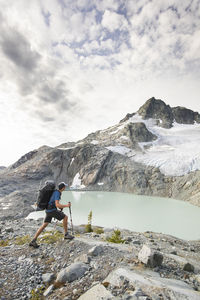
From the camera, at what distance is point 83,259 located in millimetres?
6617

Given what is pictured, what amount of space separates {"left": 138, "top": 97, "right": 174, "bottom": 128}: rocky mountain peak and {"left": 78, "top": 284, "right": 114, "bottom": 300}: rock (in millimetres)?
162553

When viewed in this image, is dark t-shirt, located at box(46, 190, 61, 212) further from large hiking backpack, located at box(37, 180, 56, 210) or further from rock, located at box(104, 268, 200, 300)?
rock, located at box(104, 268, 200, 300)

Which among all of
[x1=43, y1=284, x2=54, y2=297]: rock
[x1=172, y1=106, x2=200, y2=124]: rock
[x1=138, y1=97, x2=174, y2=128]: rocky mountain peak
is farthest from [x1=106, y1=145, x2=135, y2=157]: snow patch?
[x1=172, y1=106, x2=200, y2=124]: rock

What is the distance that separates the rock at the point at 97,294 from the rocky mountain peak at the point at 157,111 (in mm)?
162553

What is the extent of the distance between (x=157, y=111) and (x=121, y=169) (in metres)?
102

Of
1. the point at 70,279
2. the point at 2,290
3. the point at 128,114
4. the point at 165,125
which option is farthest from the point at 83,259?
the point at 128,114

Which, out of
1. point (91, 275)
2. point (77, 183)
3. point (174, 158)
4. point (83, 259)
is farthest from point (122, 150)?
point (91, 275)

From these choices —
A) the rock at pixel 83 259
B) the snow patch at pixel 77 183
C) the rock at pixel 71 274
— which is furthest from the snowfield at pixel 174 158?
the rock at pixel 71 274

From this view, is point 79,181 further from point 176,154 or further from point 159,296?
point 159,296

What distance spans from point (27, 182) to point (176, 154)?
73602mm

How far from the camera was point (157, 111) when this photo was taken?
16388 centimetres

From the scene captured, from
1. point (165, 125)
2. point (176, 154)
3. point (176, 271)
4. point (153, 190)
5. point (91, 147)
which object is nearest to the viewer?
point (176, 271)

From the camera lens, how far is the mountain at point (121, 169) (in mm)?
61062

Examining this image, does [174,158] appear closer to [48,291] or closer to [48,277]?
[48,277]
